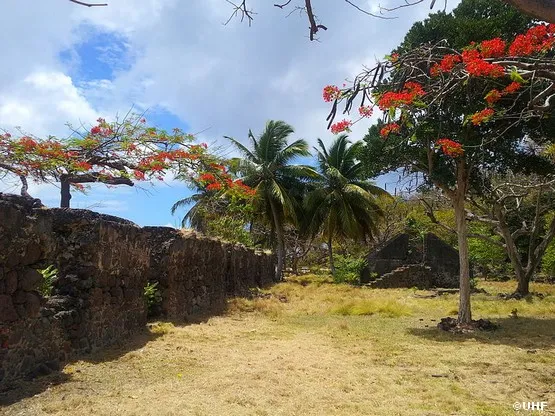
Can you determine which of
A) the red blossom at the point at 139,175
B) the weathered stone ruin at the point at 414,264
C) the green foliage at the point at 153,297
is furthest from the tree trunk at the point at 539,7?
the weathered stone ruin at the point at 414,264

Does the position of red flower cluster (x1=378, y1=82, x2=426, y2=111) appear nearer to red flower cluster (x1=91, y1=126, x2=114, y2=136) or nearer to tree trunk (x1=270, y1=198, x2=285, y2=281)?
red flower cluster (x1=91, y1=126, x2=114, y2=136)

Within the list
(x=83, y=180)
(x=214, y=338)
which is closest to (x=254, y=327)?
(x=214, y=338)

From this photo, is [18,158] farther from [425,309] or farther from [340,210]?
[340,210]

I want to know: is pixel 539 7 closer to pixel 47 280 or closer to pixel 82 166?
pixel 47 280

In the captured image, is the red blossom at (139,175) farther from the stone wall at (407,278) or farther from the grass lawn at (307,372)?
the stone wall at (407,278)

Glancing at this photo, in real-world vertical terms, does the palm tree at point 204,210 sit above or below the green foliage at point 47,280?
above

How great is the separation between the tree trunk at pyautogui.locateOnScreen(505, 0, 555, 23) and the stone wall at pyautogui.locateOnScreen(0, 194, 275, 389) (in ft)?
15.0

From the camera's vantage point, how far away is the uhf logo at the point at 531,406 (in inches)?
195

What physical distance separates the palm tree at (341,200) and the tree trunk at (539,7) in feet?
75.8

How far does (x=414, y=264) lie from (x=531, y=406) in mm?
18360

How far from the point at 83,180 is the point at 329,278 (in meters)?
15.9

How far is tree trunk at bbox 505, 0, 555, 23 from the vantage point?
2.82m

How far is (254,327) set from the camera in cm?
1023

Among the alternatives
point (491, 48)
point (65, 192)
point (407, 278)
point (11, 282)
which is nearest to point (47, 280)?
point (11, 282)
